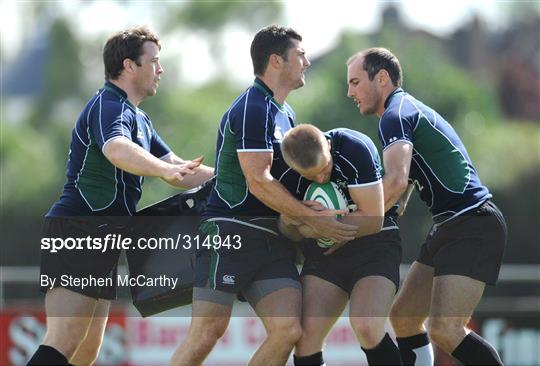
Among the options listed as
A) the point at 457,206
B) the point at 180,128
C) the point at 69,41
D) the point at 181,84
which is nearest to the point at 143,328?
the point at 457,206

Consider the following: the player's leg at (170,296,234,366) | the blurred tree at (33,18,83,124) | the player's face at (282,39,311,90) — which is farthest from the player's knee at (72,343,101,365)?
the blurred tree at (33,18,83,124)

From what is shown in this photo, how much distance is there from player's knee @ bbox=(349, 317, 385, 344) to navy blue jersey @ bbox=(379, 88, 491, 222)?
96 centimetres

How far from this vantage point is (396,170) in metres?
7.43

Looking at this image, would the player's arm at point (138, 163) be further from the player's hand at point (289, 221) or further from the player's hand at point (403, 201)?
the player's hand at point (403, 201)

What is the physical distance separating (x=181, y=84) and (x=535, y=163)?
18881 mm

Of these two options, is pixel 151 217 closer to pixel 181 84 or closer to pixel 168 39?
pixel 181 84

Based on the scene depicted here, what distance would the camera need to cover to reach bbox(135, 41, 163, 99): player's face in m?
7.95

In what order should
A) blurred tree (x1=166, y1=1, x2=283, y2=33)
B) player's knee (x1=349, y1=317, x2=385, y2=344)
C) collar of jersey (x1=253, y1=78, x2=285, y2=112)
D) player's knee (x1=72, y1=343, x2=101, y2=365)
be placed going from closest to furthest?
player's knee (x1=349, y1=317, x2=385, y2=344) → collar of jersey (x1=253, y1=78, x2=285, y2=112) → player's knee (x1=72, y1=343, x2=101, y2=365) → blurred tree (x1=166, y1=1, x2=283, y2=33)

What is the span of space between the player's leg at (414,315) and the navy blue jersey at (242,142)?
116cm

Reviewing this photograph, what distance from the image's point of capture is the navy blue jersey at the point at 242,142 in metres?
7.39
